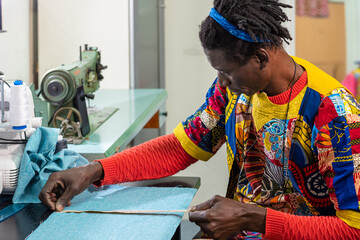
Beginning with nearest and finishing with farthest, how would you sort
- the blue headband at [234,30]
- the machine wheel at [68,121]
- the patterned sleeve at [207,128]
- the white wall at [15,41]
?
the blue headband at [234,30], the patterned sleeve at [207,128], the machine wheel at [68,121], the white wall at [15,41]

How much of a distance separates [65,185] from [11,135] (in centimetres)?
19

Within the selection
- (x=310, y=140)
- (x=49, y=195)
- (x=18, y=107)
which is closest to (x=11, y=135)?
(x=18, y=107)

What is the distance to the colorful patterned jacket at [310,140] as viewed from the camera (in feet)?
4.32

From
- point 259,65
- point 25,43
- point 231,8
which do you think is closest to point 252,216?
point 259,65

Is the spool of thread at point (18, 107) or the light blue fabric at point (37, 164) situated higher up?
the spool of thread at point (18, 107)

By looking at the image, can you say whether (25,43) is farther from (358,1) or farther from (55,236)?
(358,1)

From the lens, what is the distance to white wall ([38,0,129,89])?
3.19m

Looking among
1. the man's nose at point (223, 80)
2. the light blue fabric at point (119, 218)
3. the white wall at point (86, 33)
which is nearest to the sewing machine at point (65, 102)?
the light blue fabric at point (119, 218)

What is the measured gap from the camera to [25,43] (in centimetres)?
296

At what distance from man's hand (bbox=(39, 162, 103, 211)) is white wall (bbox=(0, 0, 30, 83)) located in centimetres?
139

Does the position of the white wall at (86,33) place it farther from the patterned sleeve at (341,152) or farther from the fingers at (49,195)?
the patterned sleeve at (341,152)

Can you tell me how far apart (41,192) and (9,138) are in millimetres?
164

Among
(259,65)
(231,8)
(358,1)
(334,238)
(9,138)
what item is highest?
(358,1)

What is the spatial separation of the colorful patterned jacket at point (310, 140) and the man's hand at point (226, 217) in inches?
7.5
